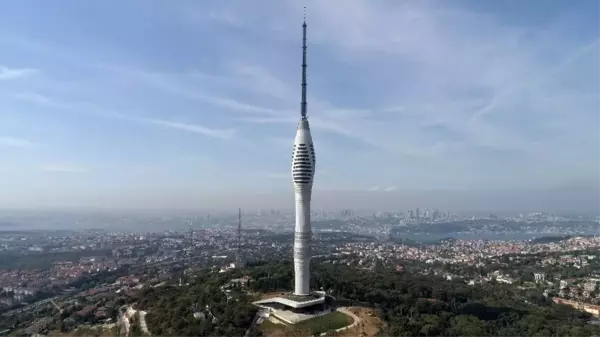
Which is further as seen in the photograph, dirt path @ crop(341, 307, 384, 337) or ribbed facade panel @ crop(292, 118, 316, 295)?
ribbed facade panel @ crop(292, 118, 316, 295)

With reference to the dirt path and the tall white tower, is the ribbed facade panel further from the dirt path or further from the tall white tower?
the dirt path

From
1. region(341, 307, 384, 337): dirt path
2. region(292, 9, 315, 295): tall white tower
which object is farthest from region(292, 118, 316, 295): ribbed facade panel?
region(341, 307, 384, 337): dirt path

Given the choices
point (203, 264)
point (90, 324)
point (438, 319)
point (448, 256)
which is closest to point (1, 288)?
point (203, 264)

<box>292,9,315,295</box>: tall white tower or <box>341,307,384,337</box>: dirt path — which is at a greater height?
<box>292,9,315,295</box>: tall white tower

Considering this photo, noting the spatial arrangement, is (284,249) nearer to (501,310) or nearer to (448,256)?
(448,256)

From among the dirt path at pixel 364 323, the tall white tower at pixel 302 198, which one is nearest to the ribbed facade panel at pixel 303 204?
the tall white tower at pixel 302 198

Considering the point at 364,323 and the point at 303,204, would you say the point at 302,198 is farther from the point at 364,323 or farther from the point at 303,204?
the point at 364,323

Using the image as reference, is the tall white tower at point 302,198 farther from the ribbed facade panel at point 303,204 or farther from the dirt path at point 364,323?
the dirt path at point 364,323

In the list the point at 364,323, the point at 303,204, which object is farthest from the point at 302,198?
the point at 364,323
